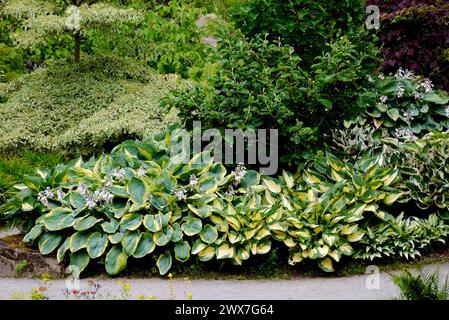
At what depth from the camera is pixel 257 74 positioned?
6473 millimetres

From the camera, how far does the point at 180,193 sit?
19.4 ft

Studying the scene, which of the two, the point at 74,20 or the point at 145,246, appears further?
the point at 74,20

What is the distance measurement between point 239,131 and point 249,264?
46.4 inches

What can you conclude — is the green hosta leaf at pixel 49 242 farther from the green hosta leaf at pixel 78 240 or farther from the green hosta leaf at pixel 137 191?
the green hosta leaf at pixel 137 191

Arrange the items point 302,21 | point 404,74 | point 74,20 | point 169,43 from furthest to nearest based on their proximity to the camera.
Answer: point 169,43
point 74,20
point 404,74
point 302,21

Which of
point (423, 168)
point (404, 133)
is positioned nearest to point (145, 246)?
point (423, 168)

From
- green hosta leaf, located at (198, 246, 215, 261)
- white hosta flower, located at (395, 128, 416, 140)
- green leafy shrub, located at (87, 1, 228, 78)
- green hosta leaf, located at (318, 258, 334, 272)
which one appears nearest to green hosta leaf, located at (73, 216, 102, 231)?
green hosta leaf, located at (198, 246, 215, 261)

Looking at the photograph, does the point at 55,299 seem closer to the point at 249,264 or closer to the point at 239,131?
the point at 249,264

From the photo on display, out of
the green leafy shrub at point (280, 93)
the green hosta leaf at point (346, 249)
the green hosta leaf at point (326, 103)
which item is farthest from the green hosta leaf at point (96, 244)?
the green hosta leaf at point (326, 103)

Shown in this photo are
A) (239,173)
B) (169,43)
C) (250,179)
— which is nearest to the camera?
(239,173)

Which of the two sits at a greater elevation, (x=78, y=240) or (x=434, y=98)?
(x=434, y=98)

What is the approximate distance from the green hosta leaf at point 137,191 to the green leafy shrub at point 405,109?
7.19ft

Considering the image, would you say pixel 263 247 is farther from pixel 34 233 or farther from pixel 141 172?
pixel 34 233

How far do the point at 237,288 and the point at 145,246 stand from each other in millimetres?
805
